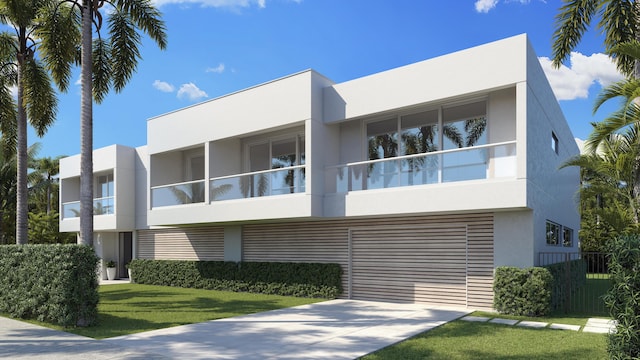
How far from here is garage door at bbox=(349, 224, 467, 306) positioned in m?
13.3

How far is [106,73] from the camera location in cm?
1645

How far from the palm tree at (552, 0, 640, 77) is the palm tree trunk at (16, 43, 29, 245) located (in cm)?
1759

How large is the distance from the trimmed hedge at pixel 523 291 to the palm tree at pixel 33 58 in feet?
46.4

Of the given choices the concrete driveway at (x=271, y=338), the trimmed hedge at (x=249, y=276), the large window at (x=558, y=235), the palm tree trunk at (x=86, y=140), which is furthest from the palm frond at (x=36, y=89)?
the large window at (x=558, y=235)

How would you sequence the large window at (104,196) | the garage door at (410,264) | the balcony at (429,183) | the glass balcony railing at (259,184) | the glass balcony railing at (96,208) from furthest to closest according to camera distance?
the large window at (104,196), the glass balcony railing at (96,208), the glass balcony railing at (259,184), the garage door at (410,264), the balcony at (429,183)

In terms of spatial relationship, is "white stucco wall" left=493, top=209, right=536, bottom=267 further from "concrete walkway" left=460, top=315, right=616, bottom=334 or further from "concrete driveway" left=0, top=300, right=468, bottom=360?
"concrete driveway" left=0, top=300, right=468, bottom=360

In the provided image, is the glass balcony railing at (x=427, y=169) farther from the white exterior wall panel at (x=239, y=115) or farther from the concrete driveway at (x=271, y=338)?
the concrete driveway at (x=271, y=338)

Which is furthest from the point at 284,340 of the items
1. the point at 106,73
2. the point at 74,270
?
the point at 106,73

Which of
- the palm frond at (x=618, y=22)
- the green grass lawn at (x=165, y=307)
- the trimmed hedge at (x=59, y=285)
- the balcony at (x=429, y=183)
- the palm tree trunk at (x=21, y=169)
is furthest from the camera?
the palm tree trunk at (x=21, y=169)

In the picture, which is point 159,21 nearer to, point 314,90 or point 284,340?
point 314,90

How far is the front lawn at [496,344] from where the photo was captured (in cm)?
782

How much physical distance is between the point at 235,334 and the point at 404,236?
6.34 metres

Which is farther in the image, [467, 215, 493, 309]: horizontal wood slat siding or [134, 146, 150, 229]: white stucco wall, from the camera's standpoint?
[134, 146, 150, 229]: white stucco wall

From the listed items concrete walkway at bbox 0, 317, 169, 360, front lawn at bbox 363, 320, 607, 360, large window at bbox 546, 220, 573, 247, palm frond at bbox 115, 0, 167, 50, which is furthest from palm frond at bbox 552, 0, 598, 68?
Answer: concrete walkway at bbox 0, 317, 169, 360
